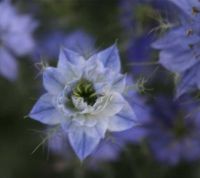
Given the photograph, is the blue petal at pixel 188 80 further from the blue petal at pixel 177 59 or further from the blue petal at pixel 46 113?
the blue petal at pixel 46 113

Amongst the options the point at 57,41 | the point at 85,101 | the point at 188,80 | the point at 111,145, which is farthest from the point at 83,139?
the point at 57,41

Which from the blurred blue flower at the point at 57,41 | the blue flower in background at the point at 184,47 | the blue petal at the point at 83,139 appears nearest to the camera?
the blue petal at the point at 83,139

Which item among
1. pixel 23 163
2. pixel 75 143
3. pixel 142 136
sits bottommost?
pixel 23 163

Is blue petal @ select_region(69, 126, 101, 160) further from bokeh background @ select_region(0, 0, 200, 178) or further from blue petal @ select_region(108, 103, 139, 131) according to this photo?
bokeh background @ select_region(0, 0, 200, 178)

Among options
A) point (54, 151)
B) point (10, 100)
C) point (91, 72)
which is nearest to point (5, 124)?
point (10, 100)

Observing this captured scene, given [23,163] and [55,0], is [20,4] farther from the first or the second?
[23,163]

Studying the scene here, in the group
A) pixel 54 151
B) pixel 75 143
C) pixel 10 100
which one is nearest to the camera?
pixel 75 143

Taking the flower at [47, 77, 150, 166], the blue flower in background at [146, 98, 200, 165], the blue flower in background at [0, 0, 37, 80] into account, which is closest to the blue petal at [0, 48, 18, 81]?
the blue flower in background at [0, 0, 37, 80]

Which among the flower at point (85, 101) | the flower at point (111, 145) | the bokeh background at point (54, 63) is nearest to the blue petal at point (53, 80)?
the flower at point (85, 101)
